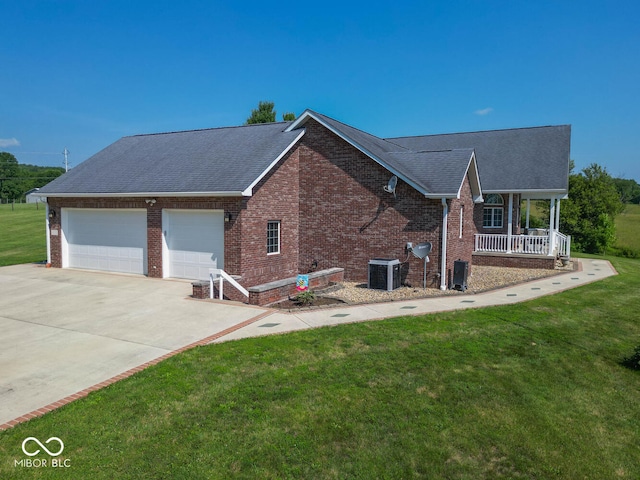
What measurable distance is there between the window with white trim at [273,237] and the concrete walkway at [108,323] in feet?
9.92

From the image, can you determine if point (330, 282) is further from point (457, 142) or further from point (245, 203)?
point (457, 142)

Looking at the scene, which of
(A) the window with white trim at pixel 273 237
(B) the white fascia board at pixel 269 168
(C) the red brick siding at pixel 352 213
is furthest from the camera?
(A) the window with white trim at pixel 273 237

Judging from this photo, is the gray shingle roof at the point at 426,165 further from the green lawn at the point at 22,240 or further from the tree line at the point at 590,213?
the tree line at the point at 590,213

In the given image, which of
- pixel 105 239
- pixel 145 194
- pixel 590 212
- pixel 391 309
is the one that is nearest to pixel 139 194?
pixel 145 194

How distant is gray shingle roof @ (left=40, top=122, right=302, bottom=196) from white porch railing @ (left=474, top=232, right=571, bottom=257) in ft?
34.5

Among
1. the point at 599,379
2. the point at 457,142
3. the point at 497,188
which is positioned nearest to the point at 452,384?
the point at 599,379

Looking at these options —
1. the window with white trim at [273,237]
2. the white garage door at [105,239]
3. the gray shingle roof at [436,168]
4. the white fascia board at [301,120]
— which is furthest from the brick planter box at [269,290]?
the white fascia board at [301,120]

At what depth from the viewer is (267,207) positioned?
14.8 m

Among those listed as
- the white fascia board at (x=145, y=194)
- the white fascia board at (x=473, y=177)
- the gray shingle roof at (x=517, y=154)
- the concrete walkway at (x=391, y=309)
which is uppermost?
the gray shingle roof at (x=517, y=154)

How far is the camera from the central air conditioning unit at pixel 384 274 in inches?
542

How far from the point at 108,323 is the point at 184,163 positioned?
8593 millimetres

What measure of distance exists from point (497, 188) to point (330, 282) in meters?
10.8

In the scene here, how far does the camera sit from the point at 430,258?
14.3m

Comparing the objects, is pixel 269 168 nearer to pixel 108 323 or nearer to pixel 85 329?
pixel 108 323
